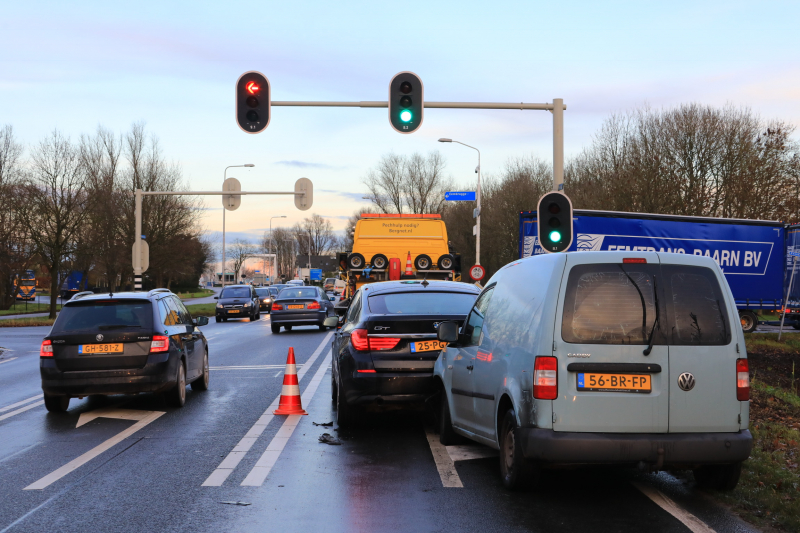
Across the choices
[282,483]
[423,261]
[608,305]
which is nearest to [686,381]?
[608,305]

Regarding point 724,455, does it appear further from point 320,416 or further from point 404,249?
point 404,249

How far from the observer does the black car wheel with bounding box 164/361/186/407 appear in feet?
35.7

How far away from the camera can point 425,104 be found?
14953 mm

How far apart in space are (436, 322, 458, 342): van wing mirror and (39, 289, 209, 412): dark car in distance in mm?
4514

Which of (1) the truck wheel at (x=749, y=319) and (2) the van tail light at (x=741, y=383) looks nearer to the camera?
(2) the van tail light at (x=741, y=383)

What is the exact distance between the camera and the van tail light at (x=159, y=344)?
1045 cm

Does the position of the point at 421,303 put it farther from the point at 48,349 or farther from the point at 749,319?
the point at 749,319

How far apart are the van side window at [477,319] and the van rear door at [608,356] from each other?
5.19 ft

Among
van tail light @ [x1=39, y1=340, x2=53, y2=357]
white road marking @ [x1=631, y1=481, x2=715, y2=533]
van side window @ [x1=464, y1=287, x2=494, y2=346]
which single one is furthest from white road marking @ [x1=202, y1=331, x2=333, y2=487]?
white road marking @ [x1=631, y1=481, x2=715, y2=533]

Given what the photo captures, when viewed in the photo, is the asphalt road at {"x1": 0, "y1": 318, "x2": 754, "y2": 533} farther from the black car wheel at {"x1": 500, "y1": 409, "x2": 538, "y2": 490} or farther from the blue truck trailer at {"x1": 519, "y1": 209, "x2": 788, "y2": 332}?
the blue truck trailer at {"x1": 519, "y1": 209, "x2": 788, "y2": 332}

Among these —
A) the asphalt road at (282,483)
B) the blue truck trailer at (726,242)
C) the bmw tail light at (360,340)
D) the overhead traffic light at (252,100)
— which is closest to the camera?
the asphalt road at (282,483)

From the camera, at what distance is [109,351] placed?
10.3m

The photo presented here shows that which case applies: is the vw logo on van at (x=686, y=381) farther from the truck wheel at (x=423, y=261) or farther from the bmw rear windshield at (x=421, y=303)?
the truck wheel at (x=423, y=261)

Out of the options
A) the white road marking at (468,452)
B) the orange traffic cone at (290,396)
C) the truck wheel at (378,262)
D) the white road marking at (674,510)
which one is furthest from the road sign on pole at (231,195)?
the white road marking at (674,510)
